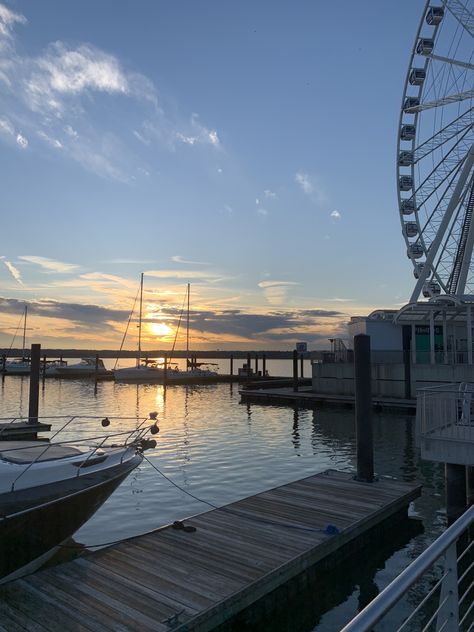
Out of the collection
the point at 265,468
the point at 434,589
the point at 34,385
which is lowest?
the point at 265,468

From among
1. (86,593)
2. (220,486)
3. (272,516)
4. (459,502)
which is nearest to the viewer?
(86,593)

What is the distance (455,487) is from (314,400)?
22.3 metres

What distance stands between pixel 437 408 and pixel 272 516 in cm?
511

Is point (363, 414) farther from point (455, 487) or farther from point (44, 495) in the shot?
point (44, 495)

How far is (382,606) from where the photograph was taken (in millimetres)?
2238

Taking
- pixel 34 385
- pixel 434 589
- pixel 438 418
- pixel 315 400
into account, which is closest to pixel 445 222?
pixel 315 400

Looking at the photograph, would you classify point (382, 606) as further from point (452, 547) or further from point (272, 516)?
point (272, 516)

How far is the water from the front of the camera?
870 centimetres

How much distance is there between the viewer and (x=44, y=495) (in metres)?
8.13

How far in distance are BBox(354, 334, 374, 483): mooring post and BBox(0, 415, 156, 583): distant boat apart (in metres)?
5.33

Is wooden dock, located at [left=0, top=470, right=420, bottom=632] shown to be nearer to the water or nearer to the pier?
the water

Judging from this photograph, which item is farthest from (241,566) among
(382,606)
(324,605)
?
(382,606)

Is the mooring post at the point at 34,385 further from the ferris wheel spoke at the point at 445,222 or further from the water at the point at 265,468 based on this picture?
the ferris wheel spoke at the point at 445,222

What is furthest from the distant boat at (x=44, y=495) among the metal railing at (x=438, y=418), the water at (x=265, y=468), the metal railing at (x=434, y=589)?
the metal railing at (x=438, y=418)
